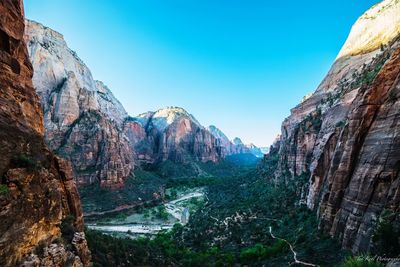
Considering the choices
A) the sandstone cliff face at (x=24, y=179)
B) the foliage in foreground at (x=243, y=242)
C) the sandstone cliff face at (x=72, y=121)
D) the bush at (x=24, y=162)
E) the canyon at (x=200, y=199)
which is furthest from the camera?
the sandstone cliff face at (x=72, y=121)

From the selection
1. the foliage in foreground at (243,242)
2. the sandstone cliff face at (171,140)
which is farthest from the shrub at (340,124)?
the sandstone cliff face at (171,140)

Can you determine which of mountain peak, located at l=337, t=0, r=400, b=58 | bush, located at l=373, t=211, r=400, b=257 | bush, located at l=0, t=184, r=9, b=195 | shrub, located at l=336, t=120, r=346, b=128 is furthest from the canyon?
shrub, located at l=336, t=120, r=346, b=128

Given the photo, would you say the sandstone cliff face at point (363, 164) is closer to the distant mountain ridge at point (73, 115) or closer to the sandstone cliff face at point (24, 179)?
the sandstone cliff face at point (24, 179)

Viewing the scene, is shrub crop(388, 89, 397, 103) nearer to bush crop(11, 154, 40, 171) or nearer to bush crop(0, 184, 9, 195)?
bush crop(11, 154, 40, 171)

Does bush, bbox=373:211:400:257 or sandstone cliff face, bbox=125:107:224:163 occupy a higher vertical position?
sandstone cliff face, bbox=125:107:224:163

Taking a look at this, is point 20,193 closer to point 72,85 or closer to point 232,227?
point 232,227

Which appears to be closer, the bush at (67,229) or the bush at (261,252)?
the bush at (67,229)

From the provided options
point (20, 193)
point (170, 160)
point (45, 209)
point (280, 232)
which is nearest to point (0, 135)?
point (20, 193)
